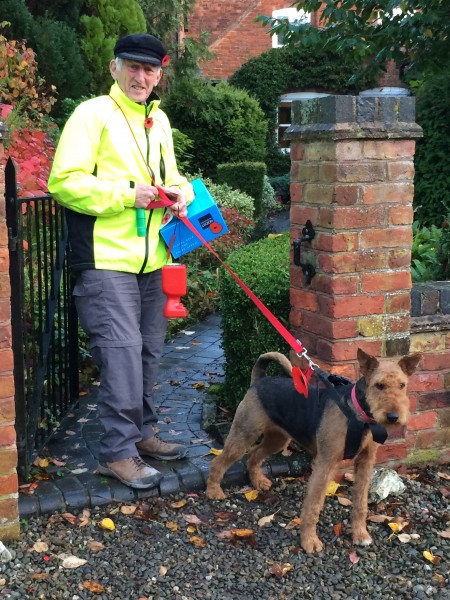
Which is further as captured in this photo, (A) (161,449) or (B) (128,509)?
(A) (161,449)

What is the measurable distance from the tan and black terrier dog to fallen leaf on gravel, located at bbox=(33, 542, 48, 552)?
2.77 ft

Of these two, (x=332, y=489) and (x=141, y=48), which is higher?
(x=141, y=48)

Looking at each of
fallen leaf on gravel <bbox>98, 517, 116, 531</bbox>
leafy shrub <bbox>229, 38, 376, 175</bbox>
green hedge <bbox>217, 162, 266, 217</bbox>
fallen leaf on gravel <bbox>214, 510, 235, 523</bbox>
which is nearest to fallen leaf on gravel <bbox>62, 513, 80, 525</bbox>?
fallen leaf on gravel <bbox>98, 517, 116, 531</bbox>

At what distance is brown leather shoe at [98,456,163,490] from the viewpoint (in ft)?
11.7

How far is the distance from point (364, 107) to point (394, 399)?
143 centimetres

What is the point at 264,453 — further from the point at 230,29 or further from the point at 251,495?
the point at 230,29

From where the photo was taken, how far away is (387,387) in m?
2.85

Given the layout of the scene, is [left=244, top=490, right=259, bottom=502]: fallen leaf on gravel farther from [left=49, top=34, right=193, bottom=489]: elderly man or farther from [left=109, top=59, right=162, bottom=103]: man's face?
[left=109, top=59, right=162, bottom=103]: man's face

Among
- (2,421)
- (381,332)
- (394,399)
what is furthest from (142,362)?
(394,399)

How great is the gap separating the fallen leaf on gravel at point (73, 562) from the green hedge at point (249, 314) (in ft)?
5.12

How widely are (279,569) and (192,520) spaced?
55 cm

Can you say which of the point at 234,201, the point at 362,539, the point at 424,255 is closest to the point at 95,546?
the point at 362,539

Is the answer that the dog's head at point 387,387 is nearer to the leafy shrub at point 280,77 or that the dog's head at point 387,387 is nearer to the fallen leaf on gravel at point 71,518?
the fallen leaf on gravel at point 71,518

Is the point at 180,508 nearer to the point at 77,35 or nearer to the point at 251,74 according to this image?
the point at 77,35
